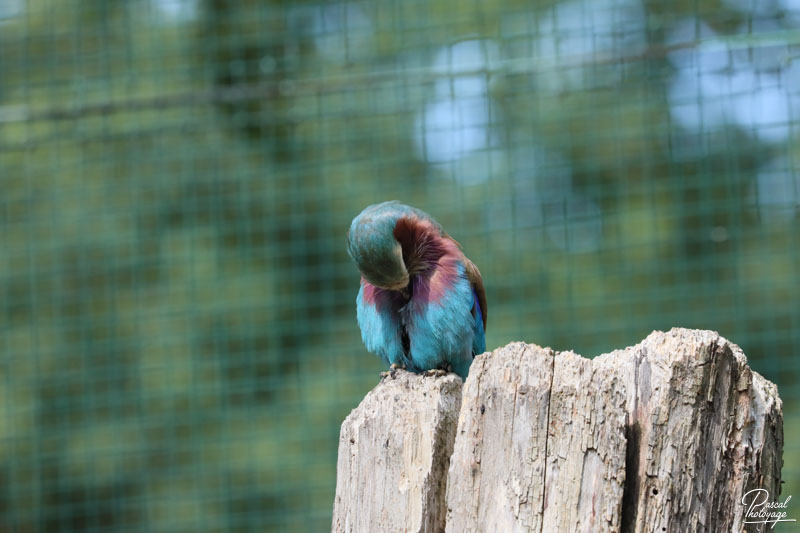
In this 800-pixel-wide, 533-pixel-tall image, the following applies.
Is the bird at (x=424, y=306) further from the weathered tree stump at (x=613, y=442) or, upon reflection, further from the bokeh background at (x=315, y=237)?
the bokeh background at (x=315, y=237)

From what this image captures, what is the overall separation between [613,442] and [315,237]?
5769 mm

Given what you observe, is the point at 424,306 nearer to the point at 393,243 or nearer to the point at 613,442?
the point at 393,243

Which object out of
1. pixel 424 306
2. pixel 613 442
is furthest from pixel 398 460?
pixel 424 306

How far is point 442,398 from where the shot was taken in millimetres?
2639

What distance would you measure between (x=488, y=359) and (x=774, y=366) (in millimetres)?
4849

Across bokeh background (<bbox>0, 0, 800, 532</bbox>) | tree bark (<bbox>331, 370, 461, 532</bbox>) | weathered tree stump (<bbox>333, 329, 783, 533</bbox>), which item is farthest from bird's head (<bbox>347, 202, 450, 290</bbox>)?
bokeh background (<bbox>0, 0, 800, 532</bbox>)

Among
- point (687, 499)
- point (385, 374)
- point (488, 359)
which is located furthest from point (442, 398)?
point (385, 374)

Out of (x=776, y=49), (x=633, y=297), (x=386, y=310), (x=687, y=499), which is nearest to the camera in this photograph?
(x=687, y=499)

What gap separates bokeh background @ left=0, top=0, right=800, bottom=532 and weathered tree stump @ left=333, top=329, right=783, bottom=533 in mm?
4517

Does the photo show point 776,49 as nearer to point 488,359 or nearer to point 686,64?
point 686,64

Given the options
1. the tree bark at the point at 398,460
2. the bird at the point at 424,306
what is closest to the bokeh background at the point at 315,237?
the bird at the point at 424,306

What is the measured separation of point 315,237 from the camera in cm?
796

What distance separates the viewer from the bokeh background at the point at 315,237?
7.15 meters

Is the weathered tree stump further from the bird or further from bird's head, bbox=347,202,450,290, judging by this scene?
the bird
